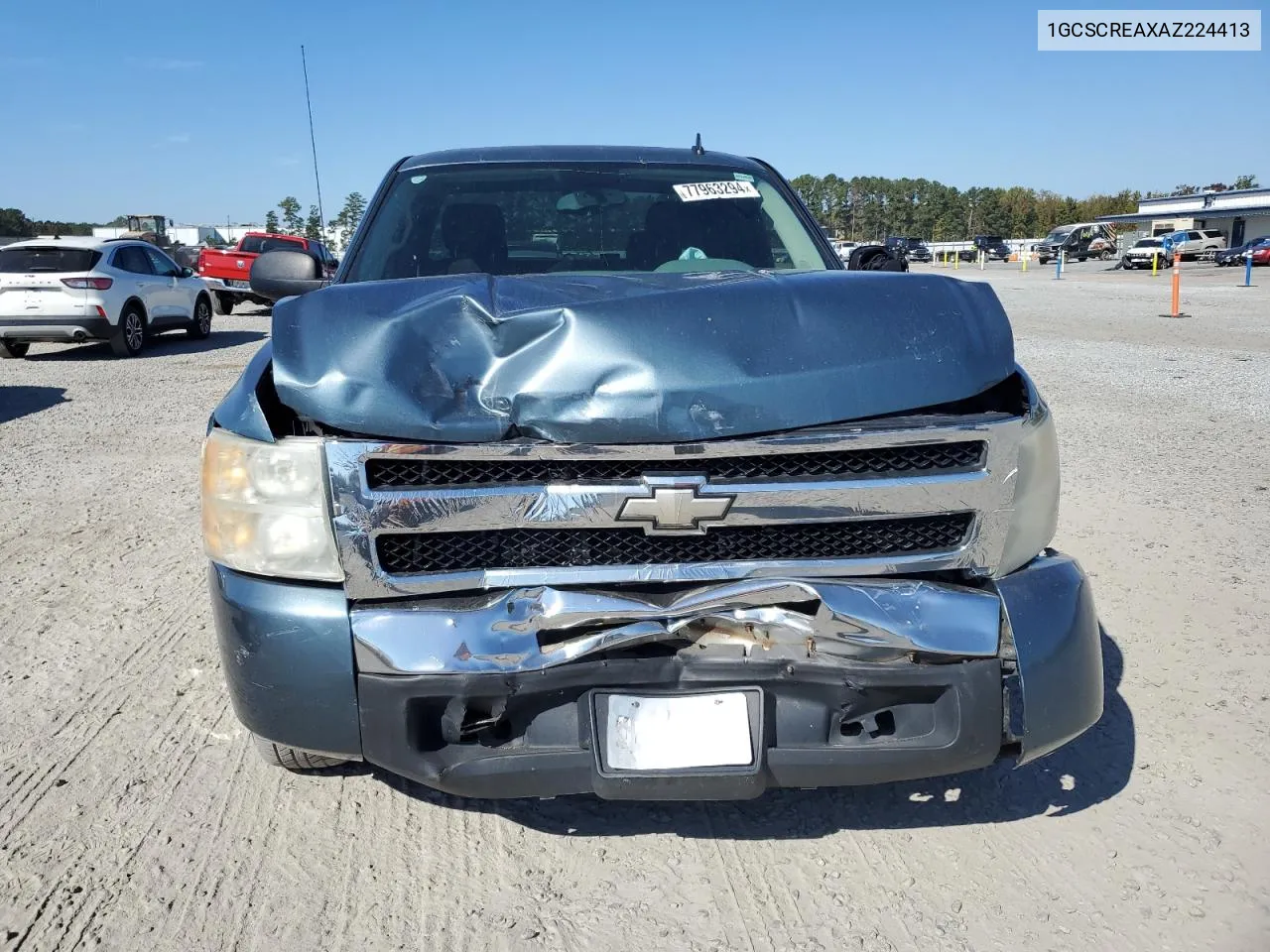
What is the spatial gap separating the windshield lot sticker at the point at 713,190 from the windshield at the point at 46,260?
12245 mm

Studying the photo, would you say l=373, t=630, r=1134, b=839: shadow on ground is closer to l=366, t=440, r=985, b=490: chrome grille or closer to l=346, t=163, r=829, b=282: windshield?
l=366, t=440, r=985, b=490: chrome grille

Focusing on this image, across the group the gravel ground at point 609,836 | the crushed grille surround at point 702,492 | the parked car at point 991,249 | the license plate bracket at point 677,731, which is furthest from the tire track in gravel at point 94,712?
the parked car at point 991,249

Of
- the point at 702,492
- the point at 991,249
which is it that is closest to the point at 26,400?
the point at 702,492

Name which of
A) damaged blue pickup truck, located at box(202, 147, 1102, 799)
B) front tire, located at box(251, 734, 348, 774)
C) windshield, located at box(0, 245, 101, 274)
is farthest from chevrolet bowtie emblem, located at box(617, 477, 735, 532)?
windshield, located at box(0, 245, 101, 274)

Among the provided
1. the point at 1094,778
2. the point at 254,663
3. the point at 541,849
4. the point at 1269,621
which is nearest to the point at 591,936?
the point at 541,849

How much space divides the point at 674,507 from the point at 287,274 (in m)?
2.01

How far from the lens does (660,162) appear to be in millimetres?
4008

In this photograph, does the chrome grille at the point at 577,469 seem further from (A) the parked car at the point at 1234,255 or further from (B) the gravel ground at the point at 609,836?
(A) the parked car at the point at 1234,255

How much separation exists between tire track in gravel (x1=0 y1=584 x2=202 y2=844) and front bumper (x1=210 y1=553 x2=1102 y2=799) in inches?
40.3

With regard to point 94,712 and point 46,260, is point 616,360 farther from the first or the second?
point 46,260

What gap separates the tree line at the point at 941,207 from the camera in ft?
389

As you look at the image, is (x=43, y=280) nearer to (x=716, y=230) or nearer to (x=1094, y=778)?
(x=716, y=230)

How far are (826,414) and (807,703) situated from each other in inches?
24.6

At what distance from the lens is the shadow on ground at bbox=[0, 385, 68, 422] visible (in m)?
9.72
